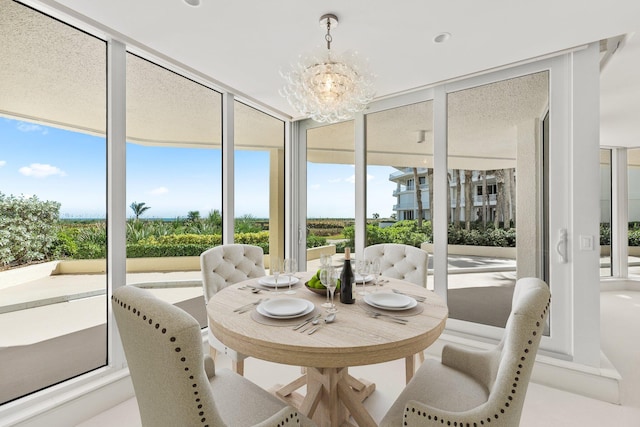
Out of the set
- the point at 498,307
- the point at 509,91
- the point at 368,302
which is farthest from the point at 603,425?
the point at 509,91

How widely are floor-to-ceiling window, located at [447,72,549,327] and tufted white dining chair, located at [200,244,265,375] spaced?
76.9 inches

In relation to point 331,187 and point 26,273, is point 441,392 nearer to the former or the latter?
point 26,273

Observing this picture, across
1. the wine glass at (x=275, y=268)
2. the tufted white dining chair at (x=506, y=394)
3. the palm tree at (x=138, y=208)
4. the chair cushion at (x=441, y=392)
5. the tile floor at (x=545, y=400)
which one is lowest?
the tile floor at (x=545, y=400)

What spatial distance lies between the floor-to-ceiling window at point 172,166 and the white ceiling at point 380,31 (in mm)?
564

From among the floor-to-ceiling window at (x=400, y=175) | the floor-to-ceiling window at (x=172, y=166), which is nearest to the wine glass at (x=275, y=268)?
the floor-to-ceiling window at (x=172, y=166)

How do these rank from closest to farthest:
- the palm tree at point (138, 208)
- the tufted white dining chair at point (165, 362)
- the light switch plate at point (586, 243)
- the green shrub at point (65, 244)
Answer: the tufted white dining chair at point (165, 362) → the green shrub at point (65, 244) → the light switch plate at point (586, 243) → the palm tree at point (138, 208)

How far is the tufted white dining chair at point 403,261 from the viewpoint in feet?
7.89

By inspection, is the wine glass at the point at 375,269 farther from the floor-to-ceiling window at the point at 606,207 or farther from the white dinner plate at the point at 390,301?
the floor-to-ceiling window at the point at 606,207

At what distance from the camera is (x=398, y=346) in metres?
1.11

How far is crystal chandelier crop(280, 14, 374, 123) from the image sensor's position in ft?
6.17

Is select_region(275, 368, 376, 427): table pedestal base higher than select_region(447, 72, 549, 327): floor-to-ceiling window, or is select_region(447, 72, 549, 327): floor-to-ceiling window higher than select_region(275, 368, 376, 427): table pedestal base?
select_region(447, 72, 549, 327): floor-to-ceiling window

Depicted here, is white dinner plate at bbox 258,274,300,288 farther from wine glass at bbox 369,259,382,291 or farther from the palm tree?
the palm tree

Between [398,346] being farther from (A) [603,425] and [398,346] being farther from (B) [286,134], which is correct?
(B) [286,134]

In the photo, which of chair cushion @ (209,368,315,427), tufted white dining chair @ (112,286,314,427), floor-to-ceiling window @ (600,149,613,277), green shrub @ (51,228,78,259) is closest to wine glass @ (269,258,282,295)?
chair cushion @ (209,368,315,427)
